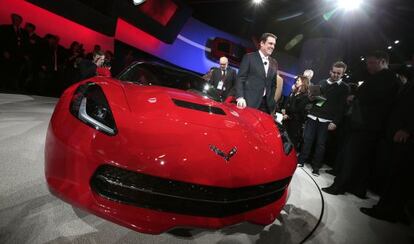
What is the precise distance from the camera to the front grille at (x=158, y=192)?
1.41 m

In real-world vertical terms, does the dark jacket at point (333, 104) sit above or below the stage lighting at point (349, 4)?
below

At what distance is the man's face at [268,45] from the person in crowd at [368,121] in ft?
3.65

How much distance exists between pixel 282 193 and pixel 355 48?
1293 centimetres

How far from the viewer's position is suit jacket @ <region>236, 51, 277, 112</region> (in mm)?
3633

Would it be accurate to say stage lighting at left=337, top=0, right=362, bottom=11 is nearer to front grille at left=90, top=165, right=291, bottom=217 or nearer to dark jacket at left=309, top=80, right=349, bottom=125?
dark jacket at left=309, top=80, right=349, bottom=125

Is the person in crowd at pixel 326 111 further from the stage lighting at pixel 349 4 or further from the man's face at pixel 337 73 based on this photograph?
the stage lighting at pixel 349 4

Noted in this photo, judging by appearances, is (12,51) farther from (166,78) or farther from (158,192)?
(158,192)

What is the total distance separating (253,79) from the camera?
3666mm

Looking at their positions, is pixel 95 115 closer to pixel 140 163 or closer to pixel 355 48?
pixel 140 163

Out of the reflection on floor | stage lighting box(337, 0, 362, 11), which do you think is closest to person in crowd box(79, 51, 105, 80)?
the reflection on floor

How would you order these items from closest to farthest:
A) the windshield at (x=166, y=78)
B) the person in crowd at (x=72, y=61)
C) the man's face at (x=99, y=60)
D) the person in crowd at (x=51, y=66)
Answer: the windshield at (x=166, y=78)
the man's face at (x=99, y=60)
the person in crowd at (x=51, y=66)
the person in crowd at (x=72, y=61)

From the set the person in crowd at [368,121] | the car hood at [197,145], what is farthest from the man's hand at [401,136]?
the car hood at [197,145]

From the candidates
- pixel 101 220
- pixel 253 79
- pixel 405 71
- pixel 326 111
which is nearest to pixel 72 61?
pixel 253 79

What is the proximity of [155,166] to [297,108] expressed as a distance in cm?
371
